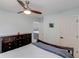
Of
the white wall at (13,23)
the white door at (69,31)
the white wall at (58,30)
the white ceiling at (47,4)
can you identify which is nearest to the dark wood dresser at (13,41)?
the white wall at (13,23)

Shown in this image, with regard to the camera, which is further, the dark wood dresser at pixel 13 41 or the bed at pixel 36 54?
the dark wood dresser at pixel 13 41

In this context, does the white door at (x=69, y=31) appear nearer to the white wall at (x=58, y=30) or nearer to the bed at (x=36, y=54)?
the white wall at (x=58, y=30)

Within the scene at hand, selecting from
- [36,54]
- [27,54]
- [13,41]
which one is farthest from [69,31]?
[13,41]

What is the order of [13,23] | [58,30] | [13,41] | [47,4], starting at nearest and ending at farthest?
[47,4] < [13,41] < [58,30] < [13,23]

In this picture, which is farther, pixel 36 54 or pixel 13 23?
pixel 13 23

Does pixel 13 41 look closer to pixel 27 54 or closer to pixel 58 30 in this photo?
pixel 58 30

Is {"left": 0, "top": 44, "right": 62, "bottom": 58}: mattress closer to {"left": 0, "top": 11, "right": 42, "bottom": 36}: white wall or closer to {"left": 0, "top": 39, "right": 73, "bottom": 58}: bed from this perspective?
{"left": 0, "top": 39, "right": 73, "bottom": 58}: bed

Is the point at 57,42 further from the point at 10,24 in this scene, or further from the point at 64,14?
the point at 10,24

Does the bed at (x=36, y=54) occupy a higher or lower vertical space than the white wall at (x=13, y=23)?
lower

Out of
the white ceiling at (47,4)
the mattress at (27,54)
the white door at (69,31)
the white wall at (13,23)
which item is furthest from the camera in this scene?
the white wall at (13,23)

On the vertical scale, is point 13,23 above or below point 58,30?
above

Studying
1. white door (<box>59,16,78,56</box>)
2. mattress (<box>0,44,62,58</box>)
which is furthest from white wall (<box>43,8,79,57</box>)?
mattress (<box>0,44,62,58</box>)

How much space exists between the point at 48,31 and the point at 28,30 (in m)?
1.41

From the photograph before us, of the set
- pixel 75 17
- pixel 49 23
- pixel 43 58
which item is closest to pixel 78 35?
pixel 75 17
